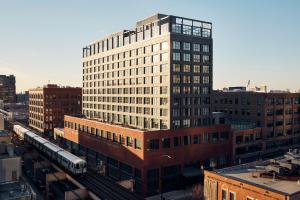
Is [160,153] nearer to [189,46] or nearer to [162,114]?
[162,114]

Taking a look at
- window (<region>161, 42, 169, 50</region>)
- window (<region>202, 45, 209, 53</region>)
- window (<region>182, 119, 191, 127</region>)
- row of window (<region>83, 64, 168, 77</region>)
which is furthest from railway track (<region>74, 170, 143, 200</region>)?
window (<region>202, 45, 209, 53</region>)

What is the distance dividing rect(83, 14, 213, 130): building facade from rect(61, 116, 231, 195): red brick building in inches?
152

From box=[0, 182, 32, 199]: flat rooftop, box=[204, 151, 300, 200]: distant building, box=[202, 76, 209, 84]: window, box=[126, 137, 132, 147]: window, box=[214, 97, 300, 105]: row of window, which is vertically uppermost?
box=[202, 76, 209, 84]: window

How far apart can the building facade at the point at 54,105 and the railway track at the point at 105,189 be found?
78122 millimetres

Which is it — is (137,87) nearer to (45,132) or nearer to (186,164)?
(186,164)

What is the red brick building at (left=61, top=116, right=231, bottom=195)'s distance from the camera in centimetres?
6188

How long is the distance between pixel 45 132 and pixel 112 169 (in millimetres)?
69696

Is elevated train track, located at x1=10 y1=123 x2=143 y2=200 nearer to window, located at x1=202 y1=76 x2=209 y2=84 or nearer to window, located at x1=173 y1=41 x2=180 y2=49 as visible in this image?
window, located at x1=173 y1=41 x2=180 y2=49

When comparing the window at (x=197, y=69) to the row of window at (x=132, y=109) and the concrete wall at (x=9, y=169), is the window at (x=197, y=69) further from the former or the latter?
the concrete wall at (x=9, y=169)

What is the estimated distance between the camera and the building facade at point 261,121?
8331 centimetres

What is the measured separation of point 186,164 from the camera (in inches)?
2633

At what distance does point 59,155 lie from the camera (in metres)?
69.9

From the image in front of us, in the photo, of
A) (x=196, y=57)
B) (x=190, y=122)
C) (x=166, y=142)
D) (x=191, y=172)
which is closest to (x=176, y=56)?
(x=196, y=57)

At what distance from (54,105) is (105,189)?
90108mm
